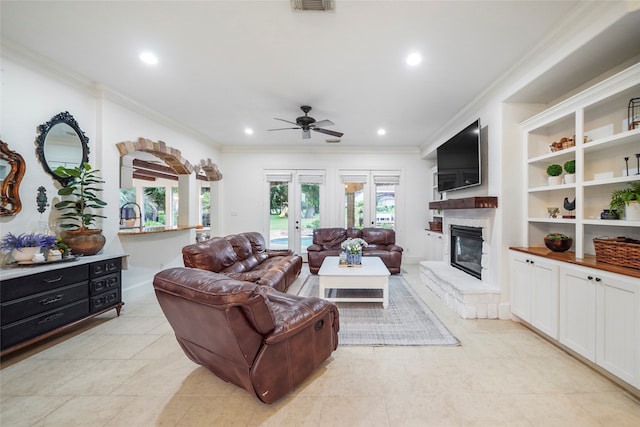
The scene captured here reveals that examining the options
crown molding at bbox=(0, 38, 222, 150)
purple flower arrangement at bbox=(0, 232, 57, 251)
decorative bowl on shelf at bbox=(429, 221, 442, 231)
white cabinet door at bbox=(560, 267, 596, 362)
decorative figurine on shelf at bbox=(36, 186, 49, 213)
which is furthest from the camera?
decorative bowl on shelf at bbox=(429, 221, 442, 231)

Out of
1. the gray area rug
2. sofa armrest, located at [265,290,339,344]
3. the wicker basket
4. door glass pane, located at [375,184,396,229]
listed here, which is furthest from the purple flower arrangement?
door glass pane, located at [375,184,396,229]

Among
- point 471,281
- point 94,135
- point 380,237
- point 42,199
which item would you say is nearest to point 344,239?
point 380,237

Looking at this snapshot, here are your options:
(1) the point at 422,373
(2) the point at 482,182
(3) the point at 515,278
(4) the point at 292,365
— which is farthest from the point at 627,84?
(4) the point at 292,365

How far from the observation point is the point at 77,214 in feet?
9.18

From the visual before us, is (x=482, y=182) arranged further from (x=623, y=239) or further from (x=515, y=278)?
(x=623, y=239)

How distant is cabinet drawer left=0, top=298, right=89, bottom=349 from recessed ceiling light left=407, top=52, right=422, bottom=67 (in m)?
4.19

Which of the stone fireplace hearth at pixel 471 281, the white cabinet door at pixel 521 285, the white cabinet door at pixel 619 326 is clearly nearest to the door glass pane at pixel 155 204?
the stone fireplace hearth at pixel 471 281

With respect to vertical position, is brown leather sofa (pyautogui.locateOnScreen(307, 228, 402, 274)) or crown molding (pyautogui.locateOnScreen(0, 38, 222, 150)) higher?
crown molding (pyautogui.locateOnScreen(0, 38, 222, 150))

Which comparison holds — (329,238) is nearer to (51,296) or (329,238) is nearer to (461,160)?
(461,160)

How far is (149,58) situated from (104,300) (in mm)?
2690

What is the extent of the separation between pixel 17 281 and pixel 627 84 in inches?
202

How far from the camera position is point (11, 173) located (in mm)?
2404

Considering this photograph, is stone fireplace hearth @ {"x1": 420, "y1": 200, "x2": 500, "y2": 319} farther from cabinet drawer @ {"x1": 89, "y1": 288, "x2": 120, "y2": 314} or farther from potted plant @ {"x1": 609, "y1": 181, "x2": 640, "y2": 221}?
cabinet drawer @ {"x1": 89, "y1": 288, "x2": 120, "y2": 314}

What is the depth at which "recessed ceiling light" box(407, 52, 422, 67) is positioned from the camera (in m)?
2.47
